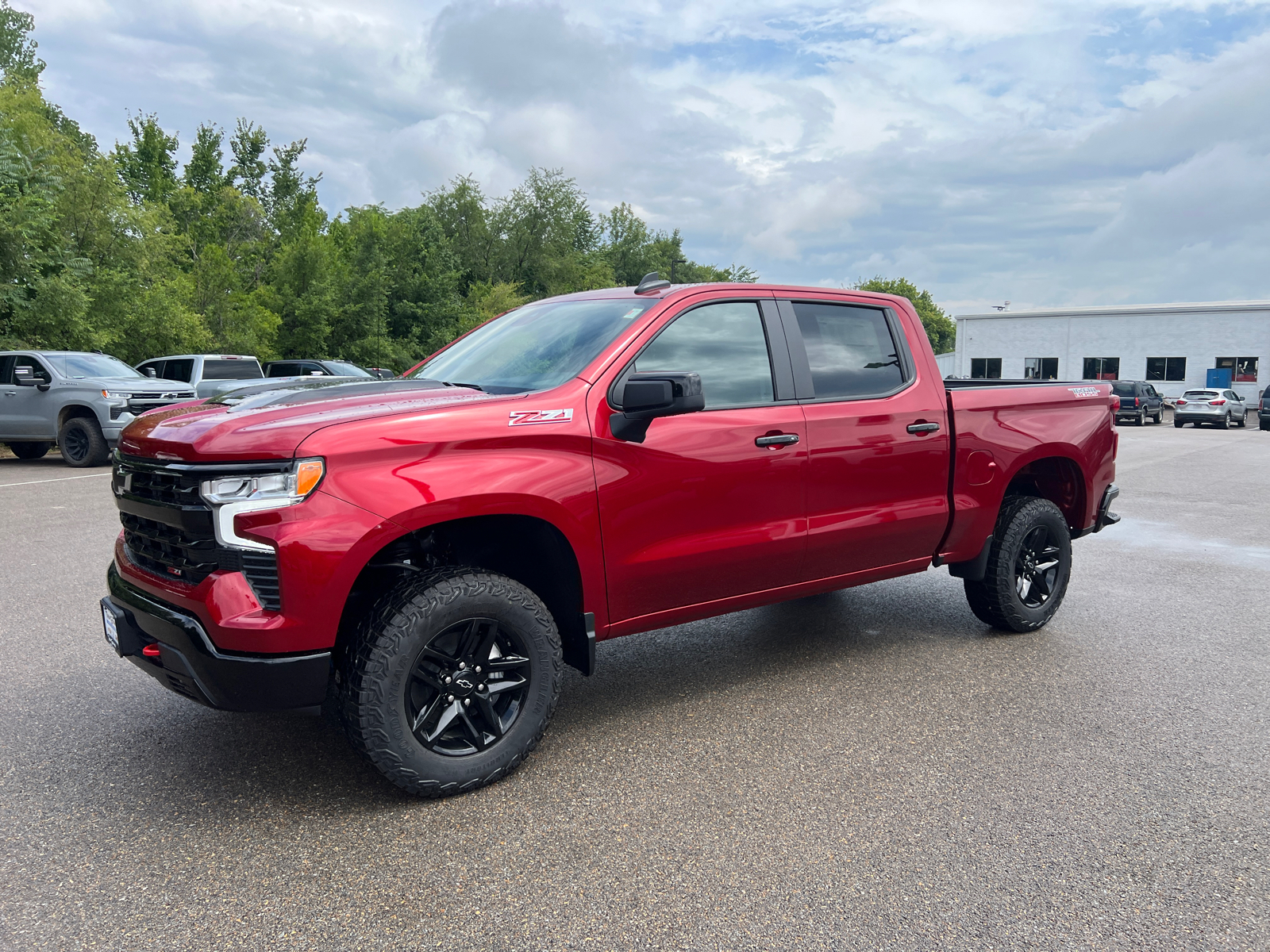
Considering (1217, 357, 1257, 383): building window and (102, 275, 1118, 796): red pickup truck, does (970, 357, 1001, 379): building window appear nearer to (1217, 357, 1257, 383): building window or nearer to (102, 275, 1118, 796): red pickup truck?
(1217, 357, 1257, 383): building window

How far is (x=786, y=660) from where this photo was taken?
16.7ft

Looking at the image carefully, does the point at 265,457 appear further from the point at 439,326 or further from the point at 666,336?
the point at 439,326

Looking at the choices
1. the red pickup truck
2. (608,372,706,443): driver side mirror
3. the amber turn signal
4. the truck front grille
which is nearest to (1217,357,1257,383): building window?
the red pickup truck

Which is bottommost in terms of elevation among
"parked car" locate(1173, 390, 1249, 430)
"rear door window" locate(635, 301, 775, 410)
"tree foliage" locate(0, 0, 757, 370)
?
"parked car" locate(1173, 390, 1249, 430)

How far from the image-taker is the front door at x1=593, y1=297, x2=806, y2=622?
3.77 metres

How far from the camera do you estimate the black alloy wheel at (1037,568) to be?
216 inches

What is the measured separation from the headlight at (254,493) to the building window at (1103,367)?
5663 cm

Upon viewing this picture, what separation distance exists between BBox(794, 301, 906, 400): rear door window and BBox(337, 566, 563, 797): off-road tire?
6.04 feet

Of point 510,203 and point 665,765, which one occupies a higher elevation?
point 510,203

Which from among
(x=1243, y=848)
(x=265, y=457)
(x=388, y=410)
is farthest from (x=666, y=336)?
(x=1243, y=848)

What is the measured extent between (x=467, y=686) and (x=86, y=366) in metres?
15.0

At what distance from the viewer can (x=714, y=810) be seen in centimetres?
332

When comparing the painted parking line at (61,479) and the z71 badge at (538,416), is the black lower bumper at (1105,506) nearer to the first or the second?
the z71 badge at (538,416)

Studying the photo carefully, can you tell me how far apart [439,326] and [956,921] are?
1925 inches
